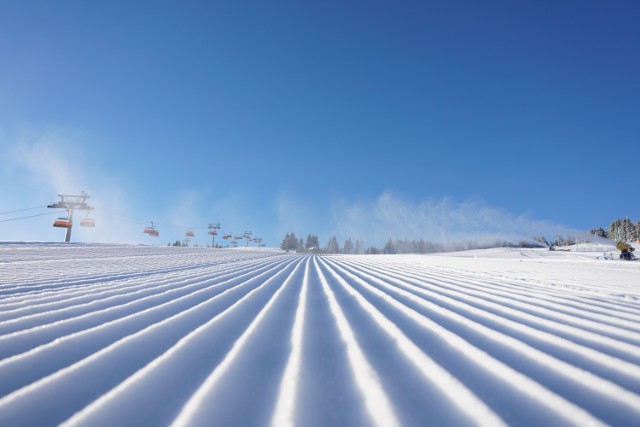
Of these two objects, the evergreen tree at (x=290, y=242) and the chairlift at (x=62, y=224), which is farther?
the evergreen tree at (x=290, y=242)

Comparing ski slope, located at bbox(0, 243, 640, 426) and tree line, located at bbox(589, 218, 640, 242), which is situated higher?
tree line, located at bbox(589, 218, 640, 242)

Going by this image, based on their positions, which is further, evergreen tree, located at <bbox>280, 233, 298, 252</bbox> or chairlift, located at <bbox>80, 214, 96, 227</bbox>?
evergreen tree, located at <bbox>280, 233, 298, 252</bbox>

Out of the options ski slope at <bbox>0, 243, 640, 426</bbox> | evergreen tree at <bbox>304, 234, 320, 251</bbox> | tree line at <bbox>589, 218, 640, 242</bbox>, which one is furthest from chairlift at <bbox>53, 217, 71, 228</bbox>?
tree line at <bbox>589, 218, 640, 242</bbox>

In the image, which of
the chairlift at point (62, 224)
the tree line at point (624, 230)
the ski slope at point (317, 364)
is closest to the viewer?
the ski slope at point (317, 364)

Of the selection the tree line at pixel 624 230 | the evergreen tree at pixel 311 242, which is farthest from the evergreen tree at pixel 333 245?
the tree line at pixel 624 230

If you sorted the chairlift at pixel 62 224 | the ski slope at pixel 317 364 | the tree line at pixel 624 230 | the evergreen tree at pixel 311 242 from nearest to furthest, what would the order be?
the ski slope at pixel 317 364 < the chairlift at pixel 62 224 < the tree line at pixel 624 230 < the evergreen tree at pixel 311 242

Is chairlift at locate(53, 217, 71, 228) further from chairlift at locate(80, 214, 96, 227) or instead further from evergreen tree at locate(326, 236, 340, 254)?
evergreen tree at locate(326, 236, 340, 254)

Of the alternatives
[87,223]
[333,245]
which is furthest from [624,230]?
[87,223]

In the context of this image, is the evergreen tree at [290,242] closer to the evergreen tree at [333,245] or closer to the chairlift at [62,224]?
the evergreen tree at [333,245]

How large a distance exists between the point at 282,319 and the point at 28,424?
1520 millimetres

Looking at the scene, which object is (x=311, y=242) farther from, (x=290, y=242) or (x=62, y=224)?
(x=62, y=224)

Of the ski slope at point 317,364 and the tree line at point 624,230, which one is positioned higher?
the tree line at point 624,230

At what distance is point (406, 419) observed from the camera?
1009 mm

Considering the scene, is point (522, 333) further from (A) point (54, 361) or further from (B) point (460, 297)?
(A) point (54, 361)
